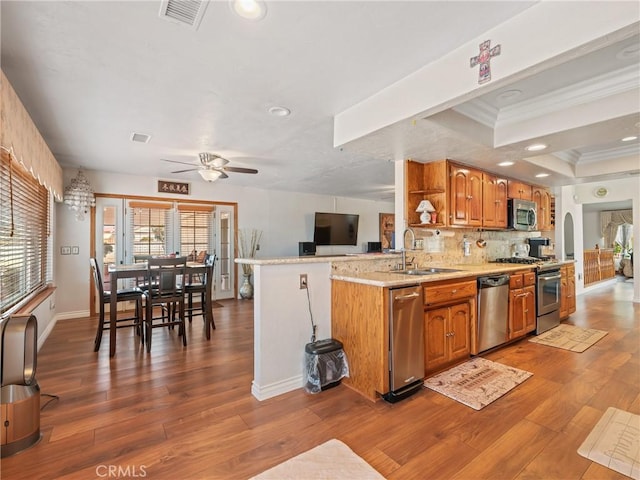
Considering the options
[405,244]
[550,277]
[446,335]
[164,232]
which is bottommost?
[446,335]

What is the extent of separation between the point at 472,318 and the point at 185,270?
334 cm

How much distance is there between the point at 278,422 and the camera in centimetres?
216

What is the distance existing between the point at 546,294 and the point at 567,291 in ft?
3.41

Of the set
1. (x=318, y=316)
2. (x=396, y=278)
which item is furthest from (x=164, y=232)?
(x=396, y=278)

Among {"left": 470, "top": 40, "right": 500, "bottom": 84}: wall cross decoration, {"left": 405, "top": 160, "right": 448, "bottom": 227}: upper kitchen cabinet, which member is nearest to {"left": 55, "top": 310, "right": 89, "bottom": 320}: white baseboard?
{"left": 405, "top": 160, "right": 448, "bottom": 227}: upper kitchen cabinet

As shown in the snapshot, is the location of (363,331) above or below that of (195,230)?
below

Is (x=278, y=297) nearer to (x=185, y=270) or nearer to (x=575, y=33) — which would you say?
(x=185, y=270)

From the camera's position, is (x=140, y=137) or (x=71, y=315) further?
(x=71, y=315)

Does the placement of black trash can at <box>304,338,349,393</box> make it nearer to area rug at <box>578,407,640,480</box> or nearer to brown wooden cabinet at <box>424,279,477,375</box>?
brown wooden cabinet at <box>424,279,477,375</box>

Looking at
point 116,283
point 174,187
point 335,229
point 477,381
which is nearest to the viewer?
point 477,381

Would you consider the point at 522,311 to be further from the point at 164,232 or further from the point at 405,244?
the point at 164,232

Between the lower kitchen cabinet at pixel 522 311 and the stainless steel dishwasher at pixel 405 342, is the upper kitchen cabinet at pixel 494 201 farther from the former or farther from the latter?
the stainless steel dishwasher at pixel 405 342

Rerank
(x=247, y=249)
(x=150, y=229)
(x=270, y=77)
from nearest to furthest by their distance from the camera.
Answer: (x=270, y=77), (x=150, y=229), (x=247, y=249)

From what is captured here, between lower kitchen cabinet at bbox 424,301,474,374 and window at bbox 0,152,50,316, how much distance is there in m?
3.71
